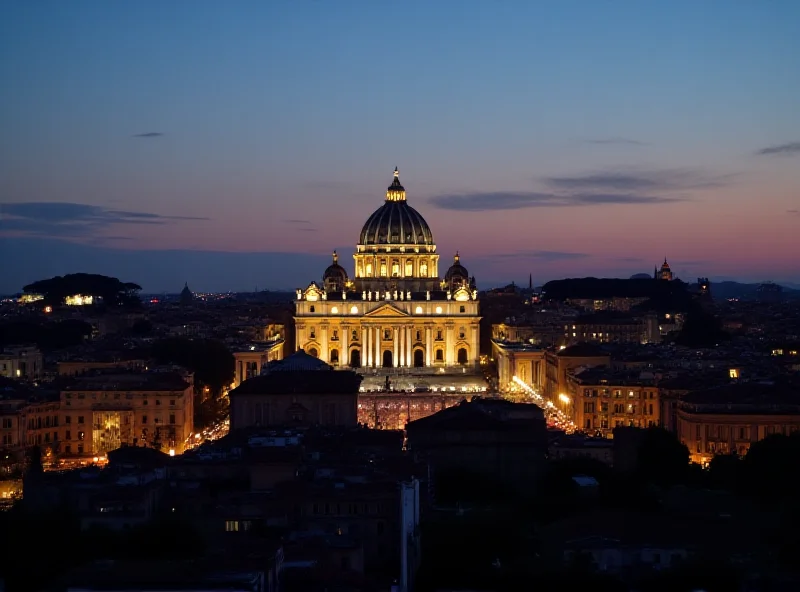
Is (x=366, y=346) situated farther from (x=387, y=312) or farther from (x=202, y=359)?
(x=202, y=359)

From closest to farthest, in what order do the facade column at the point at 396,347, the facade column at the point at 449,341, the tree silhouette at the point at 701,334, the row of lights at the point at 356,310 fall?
the facade column at the point at 396,347
the facade column at the point at 449,341
the row of lights at the point at 356,310
the tree silhouette at the point at 701,334

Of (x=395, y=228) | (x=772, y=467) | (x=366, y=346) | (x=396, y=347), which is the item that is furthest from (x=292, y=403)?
(x=395, y=228)

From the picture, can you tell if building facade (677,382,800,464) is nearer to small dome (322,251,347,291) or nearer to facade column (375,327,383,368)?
facade column (375,327,383,368)

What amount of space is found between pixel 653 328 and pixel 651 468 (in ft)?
309

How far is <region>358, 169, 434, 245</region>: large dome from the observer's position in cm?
13162

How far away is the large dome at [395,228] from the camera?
131625 mm

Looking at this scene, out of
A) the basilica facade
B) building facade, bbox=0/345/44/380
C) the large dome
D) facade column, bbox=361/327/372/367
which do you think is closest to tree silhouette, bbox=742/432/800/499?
building facade, bbox=0/345/44/380

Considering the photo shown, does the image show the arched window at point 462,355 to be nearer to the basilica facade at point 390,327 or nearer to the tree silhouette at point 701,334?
the basilica facade at point 390,327

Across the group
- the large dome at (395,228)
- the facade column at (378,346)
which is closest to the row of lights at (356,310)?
the facade column at (378,346)

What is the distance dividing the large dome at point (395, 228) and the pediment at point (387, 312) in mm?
11600

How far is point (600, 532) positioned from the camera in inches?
1594

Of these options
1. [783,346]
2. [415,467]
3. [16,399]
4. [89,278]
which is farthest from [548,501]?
[89,278]

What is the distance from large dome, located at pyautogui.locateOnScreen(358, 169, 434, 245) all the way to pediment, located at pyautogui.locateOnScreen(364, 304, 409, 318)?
11600mm

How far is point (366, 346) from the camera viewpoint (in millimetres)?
119938
